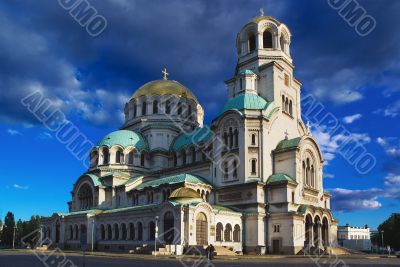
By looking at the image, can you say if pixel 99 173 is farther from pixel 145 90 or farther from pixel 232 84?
pixel 232 84

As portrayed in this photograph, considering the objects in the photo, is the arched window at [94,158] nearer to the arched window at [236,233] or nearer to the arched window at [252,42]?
the arched window at [236,233]

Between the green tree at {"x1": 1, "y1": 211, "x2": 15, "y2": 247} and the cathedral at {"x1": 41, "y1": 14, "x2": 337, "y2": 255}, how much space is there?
34.3 m

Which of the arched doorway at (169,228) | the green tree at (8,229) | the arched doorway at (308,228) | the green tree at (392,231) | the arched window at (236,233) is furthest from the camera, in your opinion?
the green tree at (8,229)

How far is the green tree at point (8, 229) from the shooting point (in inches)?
3698

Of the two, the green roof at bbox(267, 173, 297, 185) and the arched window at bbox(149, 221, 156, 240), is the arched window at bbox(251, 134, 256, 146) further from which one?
the arched window at bbox(149, 221, 156, 240)

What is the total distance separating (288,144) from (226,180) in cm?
816

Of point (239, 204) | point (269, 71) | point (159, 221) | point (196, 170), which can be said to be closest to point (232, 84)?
point (269, 71)

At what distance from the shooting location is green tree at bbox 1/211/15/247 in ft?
308

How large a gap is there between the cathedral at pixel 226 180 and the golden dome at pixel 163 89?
2320mm

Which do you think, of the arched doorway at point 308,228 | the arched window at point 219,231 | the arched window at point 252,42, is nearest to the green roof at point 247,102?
the arched window at point 252,42

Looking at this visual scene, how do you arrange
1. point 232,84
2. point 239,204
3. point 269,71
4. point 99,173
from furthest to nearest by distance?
point 99,173, point 232,84, point 269,71, point 239,204

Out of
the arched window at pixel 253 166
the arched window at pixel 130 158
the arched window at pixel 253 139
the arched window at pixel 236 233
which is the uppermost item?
Result: the arched window at pixel 253 139

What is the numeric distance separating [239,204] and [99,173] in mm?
23789

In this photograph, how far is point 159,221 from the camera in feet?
148
